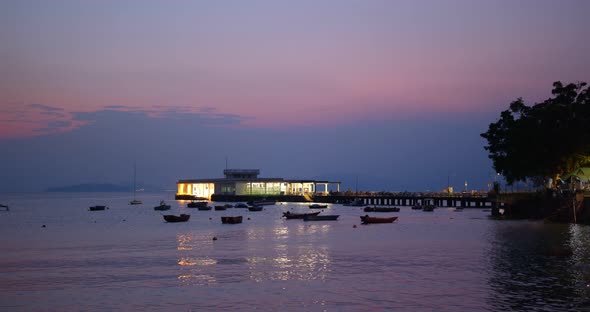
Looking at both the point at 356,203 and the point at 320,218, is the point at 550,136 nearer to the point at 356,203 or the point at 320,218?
the point at 320,218

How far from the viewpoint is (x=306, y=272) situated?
41031 millimetres

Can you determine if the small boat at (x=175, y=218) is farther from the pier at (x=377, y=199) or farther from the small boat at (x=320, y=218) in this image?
the pier at (x=377, y=199)

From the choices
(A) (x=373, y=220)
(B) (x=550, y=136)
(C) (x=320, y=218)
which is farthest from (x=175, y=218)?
(B) (x=550, y=136)

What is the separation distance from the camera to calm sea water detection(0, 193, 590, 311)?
3123cm

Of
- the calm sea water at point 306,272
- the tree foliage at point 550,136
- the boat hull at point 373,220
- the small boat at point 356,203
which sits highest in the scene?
the tree foliage at point 550,136

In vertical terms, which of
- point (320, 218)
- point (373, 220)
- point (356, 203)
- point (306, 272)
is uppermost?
point (356, 203)

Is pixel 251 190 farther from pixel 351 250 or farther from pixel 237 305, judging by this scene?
pixel 237 305

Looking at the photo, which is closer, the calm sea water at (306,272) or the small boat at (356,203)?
the calm sea water at (306,272)

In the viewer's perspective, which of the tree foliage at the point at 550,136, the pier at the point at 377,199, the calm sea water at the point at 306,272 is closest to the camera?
the calm sea water at the point at 306,272

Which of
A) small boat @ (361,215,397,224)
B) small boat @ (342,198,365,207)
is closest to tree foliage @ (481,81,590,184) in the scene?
small boat @ (361,215,397,224)

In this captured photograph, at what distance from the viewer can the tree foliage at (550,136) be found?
87.9m

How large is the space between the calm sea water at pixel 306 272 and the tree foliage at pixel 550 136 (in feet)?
69.2

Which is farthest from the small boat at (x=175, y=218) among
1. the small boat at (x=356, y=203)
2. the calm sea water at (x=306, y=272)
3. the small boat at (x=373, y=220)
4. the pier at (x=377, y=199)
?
the small boat at (x=356, y=203)

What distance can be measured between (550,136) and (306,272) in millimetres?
58734
